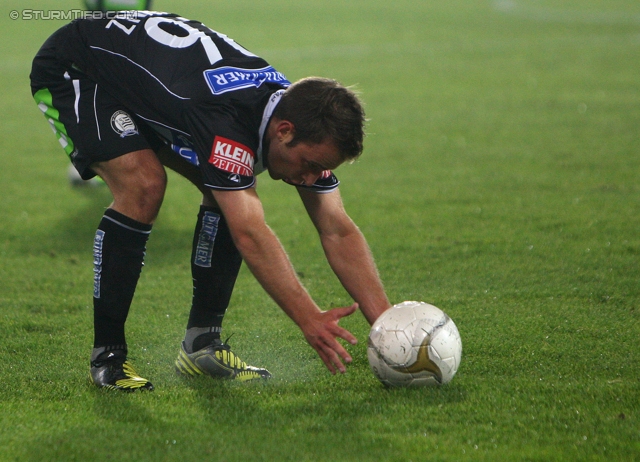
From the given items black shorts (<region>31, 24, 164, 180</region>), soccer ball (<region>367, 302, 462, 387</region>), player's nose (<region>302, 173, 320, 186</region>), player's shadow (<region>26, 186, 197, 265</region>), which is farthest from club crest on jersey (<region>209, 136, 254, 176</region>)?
player's shadow (<region>26, 186, 197, 265</region>)

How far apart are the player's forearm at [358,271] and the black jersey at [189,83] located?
28cm

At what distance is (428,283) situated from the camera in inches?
232

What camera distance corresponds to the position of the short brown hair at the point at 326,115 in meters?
3.66

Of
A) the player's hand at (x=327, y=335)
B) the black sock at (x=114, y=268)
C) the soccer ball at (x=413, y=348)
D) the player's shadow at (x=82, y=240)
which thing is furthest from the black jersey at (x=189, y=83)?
the player's shadow at (x=82, y=240)

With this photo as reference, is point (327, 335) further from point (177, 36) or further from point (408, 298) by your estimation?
point (408, 298)

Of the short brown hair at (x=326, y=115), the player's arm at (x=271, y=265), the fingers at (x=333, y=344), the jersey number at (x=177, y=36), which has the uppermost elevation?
the jersey number at (x=177, y=36)

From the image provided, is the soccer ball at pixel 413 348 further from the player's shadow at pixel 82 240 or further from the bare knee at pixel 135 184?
the player's shadow at pixel 82 240

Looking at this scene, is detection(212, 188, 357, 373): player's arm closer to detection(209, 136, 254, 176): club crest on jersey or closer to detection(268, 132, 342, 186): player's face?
detection(209, 136, 254, 176): club crest on jersey

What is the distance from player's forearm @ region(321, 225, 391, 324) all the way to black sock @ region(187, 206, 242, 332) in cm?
52

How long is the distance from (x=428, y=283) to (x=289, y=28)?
71.3ft

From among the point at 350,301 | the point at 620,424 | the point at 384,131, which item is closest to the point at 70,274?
the point at 350,301

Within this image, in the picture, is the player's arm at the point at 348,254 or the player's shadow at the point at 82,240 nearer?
the player's arm at the point at 348,254

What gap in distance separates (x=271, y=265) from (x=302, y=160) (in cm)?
52

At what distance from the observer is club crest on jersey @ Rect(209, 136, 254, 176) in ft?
11.7
